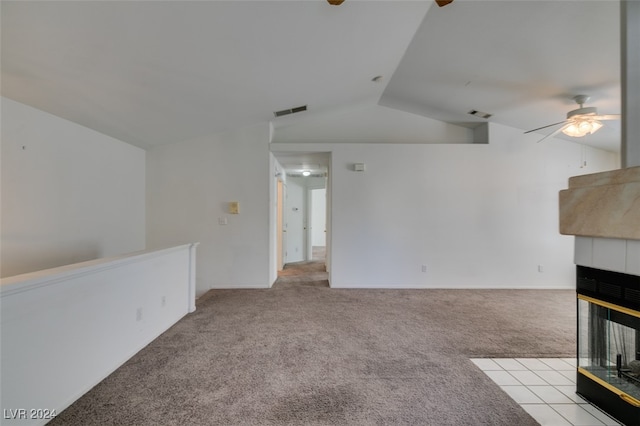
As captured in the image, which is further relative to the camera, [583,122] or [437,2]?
[583,122]

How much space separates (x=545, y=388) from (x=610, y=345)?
21.3 inches

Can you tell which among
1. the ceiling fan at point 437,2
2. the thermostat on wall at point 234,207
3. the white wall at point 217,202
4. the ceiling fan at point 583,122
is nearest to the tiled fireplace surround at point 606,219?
the ceiling fan at point 583,122

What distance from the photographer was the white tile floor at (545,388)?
5.37 feet

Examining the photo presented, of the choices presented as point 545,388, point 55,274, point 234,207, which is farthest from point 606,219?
point 234,207

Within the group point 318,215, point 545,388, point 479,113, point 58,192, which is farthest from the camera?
point 318,215

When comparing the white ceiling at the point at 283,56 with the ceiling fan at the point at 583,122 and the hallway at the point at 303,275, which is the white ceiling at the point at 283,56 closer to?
the ceiling fan at the point at 583,122

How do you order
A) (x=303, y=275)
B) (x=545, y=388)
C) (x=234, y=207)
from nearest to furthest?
(x=545, y=388), (x=234, y=207), (x=303, y=275)

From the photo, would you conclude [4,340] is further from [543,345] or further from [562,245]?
Answer: [562,245]

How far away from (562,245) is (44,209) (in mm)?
7331

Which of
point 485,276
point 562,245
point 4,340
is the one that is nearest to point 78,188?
point 4,340

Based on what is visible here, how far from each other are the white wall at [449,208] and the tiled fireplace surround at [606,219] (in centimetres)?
271

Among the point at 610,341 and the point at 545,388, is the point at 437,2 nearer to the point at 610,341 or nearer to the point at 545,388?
the point at 610,341

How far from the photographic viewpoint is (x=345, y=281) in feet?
14.9

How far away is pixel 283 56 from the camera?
9.12 ft
